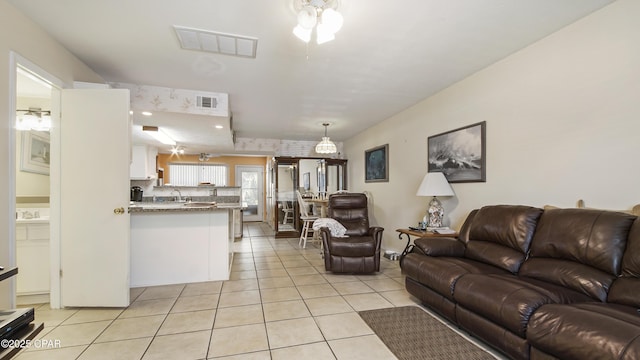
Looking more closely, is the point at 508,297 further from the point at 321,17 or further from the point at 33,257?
the point at 33,257

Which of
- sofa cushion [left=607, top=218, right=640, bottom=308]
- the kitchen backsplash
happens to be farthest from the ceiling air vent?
sofa cushion [left=607, top=218, right=640, bottom=308]

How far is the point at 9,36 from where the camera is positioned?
1.87 metres

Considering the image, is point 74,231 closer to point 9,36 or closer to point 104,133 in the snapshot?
point 104,133

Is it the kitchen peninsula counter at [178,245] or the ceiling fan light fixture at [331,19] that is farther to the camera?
the kitchen peninsula counter at [178,245]

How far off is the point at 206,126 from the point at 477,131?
3.67 m

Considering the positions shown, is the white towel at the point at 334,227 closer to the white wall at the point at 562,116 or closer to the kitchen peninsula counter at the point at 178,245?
the kitchen peninsula counter at the point at 178,245

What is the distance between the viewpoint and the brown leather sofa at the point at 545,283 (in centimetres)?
131

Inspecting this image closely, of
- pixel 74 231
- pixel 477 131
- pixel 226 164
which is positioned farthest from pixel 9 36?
pixel 226 164

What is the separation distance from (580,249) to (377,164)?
11.7ft

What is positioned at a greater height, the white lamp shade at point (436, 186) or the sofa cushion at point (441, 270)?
the white lamp shade at point (436, 186)

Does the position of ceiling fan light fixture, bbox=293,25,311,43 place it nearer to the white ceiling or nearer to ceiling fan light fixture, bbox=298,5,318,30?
ceiling fan light fixture, bbox=298,5,318,30

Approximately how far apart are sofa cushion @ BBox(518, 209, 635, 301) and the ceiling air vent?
12.1 ft

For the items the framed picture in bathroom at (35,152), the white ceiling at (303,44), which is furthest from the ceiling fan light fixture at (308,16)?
the framed picture in bathroom at (35,152)

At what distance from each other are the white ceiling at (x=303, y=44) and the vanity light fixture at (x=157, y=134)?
1.20 m
